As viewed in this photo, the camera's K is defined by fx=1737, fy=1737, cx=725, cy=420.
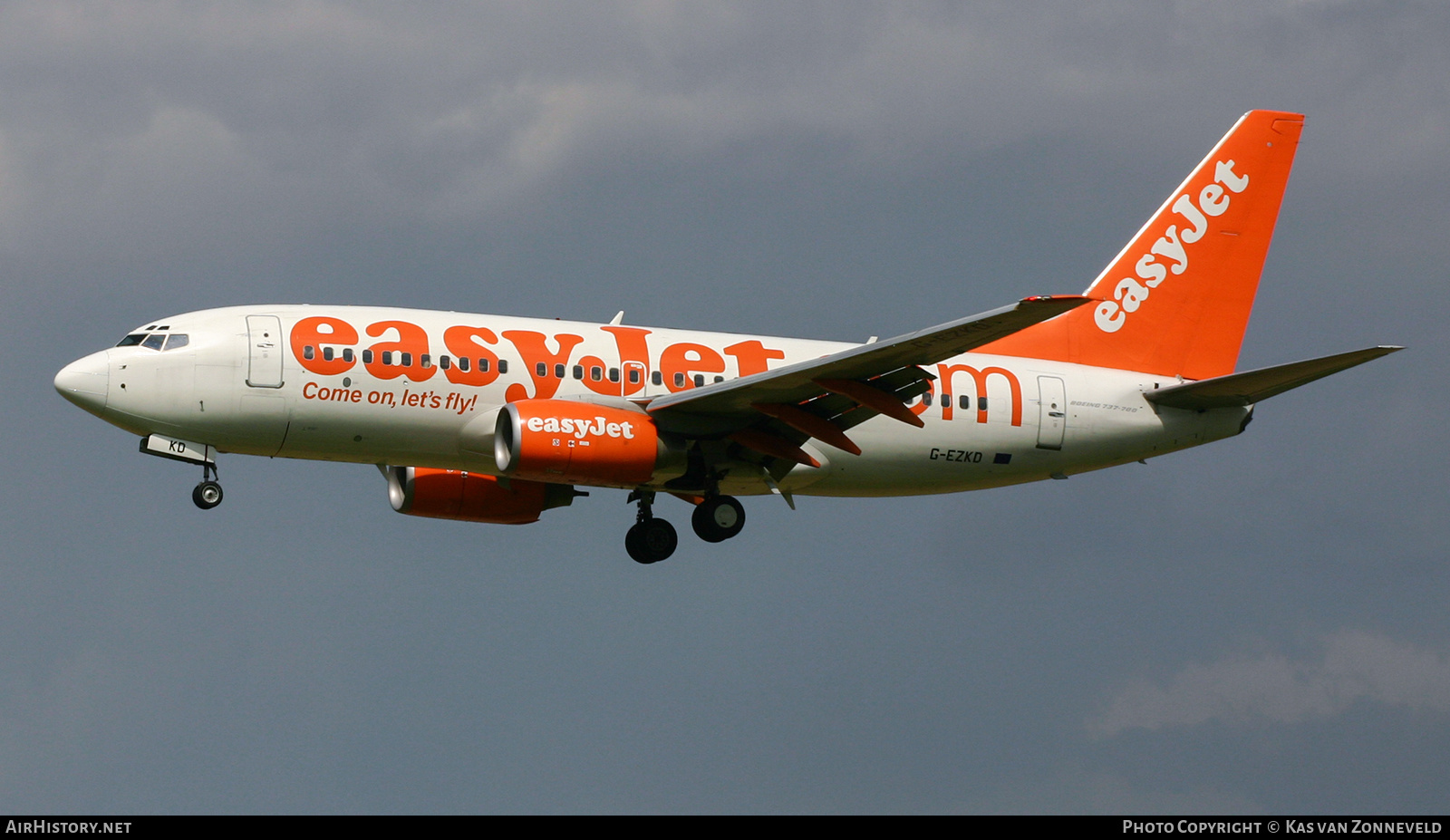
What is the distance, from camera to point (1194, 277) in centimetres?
4441

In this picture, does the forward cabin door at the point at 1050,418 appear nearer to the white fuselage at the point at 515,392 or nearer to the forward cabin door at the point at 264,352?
the white fuselage at the point at 515,392

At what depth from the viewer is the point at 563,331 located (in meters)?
38.2

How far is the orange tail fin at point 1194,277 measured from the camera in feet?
141

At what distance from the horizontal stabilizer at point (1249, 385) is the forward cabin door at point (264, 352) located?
66.1 ft

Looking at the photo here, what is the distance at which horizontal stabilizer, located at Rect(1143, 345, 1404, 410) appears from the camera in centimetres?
3553

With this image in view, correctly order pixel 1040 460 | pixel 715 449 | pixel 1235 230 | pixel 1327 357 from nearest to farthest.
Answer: pixel 1327 357 < pixel 715 449 < pixel 1040 460 < pixel 1235 230

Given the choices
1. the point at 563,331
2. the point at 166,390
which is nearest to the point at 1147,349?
the point at 563,331

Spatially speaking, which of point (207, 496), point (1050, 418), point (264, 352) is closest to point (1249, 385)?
point (1050, 418)

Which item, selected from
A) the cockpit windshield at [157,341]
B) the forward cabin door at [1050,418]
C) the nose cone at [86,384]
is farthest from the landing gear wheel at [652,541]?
the nose cone at [86,384]

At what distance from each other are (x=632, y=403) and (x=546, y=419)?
2.41 metres

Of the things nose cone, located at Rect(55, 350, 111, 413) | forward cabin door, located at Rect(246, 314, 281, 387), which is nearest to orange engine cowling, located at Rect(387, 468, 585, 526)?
forward cabin door, located at Rect(246, 314, 281, 387)

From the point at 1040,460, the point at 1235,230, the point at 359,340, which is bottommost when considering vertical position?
the point at 1040,460

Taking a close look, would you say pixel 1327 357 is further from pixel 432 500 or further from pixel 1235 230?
pixel 432 500

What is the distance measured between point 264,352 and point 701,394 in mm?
9079
